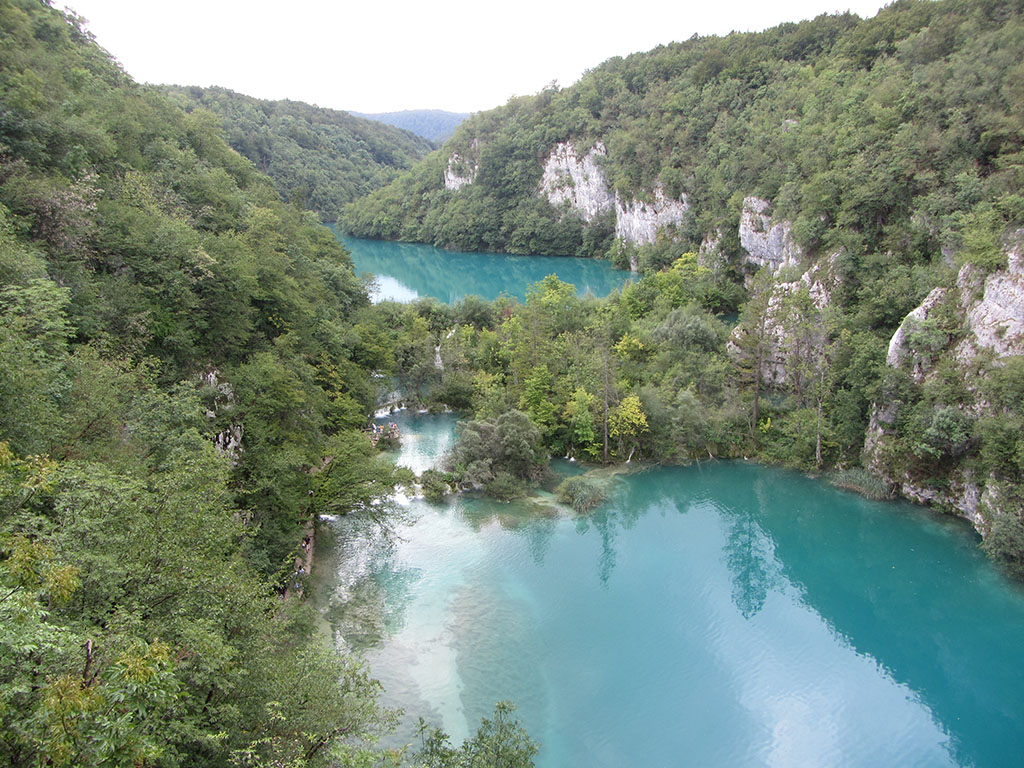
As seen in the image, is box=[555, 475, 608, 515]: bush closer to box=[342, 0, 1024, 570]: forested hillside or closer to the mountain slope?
box=[342, 0, 1024, 570]: forested hillside

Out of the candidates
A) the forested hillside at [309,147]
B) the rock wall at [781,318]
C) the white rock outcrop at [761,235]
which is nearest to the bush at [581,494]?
the rock wall at [781,318]

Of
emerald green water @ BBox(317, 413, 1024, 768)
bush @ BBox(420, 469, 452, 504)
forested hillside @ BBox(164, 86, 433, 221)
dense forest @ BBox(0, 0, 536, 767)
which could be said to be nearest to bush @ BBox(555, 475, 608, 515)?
emerald green water @ BBox(317, 413, 1024, 768)

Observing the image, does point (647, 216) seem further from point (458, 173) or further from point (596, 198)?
point (458, 173)

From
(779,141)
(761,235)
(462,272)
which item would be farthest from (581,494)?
(462,272)

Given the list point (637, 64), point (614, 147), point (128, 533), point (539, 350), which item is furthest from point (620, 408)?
point (637, 64)

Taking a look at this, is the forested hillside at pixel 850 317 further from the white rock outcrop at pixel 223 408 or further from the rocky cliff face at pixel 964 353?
the white rock outcrop at pixel 223 408
